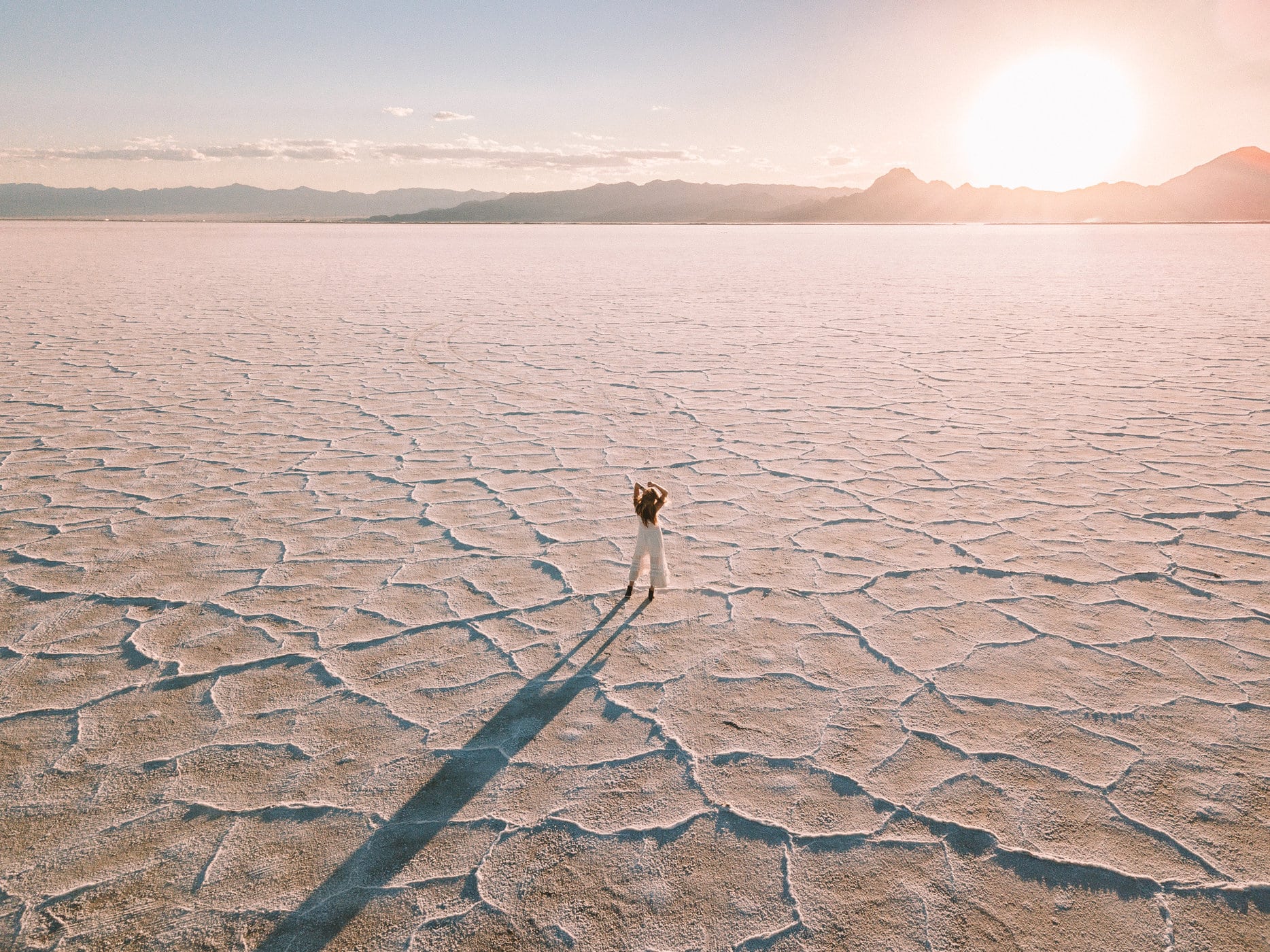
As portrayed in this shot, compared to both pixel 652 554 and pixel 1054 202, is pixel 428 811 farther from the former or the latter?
pixel 1054 202

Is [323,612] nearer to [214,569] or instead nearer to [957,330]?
[214,569]

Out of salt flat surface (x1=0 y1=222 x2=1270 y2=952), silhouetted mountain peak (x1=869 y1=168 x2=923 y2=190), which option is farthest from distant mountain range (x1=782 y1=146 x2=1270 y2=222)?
salt flat surface (x1=0 y1=222 x2=1270 y2=952)

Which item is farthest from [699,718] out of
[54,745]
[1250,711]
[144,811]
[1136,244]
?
[1136,244]

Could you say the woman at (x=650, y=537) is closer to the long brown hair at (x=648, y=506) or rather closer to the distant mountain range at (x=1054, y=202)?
the long brown hair at (x=648, y=506)

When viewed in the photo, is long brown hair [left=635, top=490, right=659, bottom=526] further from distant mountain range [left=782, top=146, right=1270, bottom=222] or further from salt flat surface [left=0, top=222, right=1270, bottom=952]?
distant mountain range [left=782, top=146, right=1270, bottom=222]

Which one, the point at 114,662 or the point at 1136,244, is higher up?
the point at 1136,244

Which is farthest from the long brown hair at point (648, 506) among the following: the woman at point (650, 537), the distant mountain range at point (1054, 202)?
the distant mountain range at point (1054, 202)
